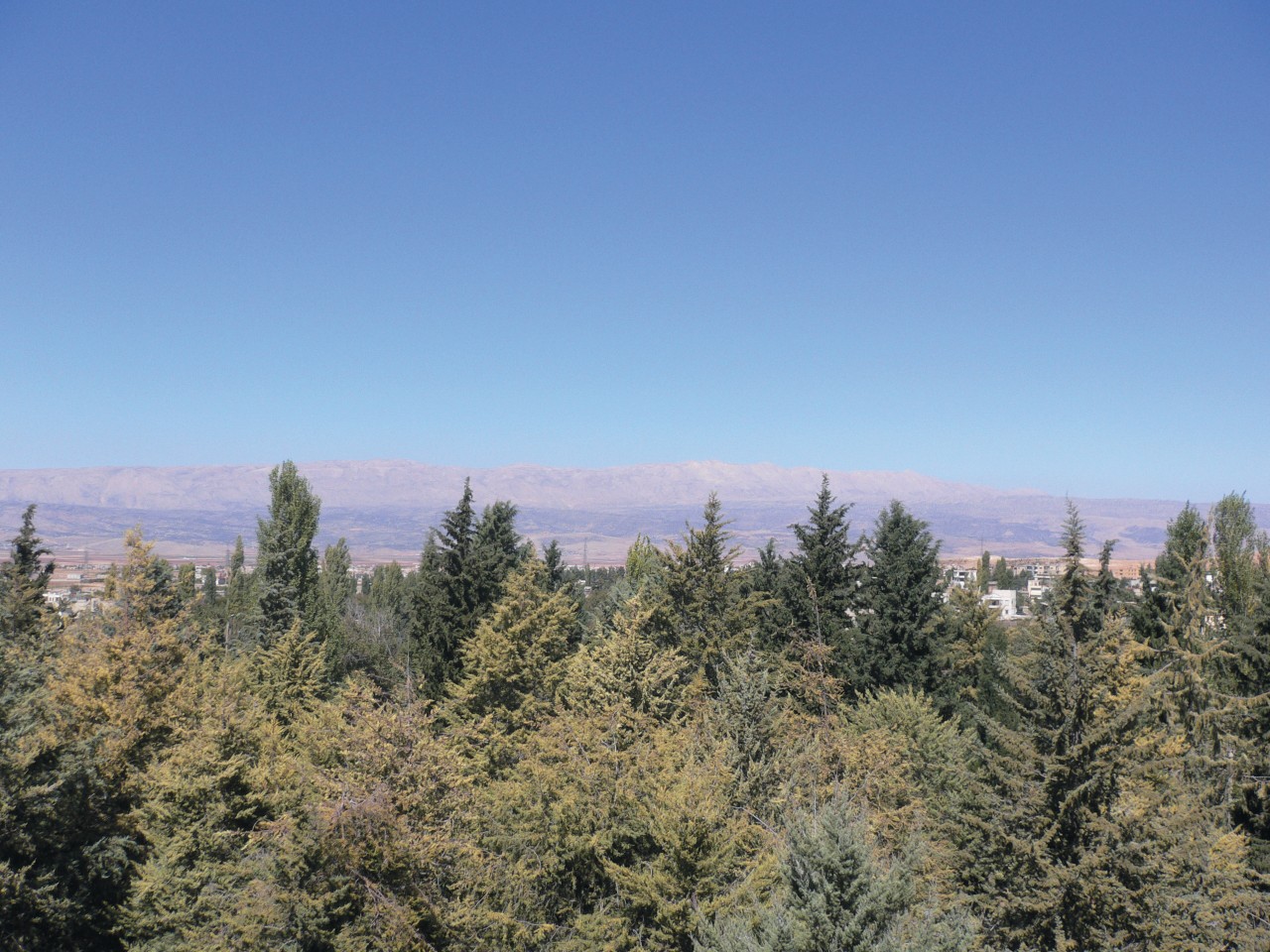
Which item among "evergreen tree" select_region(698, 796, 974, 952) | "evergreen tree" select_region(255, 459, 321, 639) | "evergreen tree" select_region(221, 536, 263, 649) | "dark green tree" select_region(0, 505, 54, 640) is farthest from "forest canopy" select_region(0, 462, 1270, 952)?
"evergreen tree" select_region(221, 536, 263, 649)

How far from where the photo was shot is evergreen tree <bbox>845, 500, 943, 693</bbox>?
33.4 meters

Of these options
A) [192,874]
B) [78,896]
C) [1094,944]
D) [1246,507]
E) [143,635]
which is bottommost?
[78,896]

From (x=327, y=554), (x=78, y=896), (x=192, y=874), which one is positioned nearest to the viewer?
(x=192, y=874)

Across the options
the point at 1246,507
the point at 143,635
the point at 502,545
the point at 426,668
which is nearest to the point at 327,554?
the point at 502,545

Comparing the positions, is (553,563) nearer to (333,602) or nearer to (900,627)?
(333,602)

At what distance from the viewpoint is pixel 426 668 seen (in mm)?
33844

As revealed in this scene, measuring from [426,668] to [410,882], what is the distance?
19.7 metres

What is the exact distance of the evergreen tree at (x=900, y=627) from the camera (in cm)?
3341

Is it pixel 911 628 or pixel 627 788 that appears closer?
pixel 627 788

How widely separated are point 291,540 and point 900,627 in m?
32.3

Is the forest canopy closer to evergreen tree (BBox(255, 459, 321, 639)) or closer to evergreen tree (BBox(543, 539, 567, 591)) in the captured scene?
evergreen tree (BBox(255, 459, 321, 639))

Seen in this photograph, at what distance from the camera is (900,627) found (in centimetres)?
3372

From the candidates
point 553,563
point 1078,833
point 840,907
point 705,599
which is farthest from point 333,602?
point 840,907

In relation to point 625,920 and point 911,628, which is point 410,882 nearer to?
point 625,920
